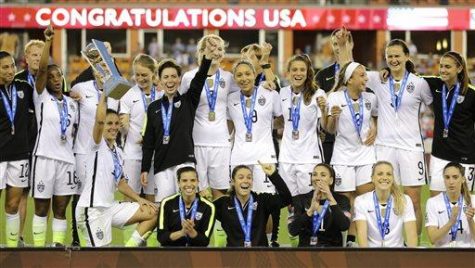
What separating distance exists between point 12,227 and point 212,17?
19398 mm

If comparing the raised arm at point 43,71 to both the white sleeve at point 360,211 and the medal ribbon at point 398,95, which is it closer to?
the white sleeve at point 360,211

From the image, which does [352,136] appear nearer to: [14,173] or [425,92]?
[425,92]

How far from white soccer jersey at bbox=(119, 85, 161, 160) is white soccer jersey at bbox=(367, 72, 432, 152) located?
6.30 feet

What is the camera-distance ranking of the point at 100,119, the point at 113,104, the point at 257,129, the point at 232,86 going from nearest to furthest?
the point at 100,119
the point at 257,129
the point at 232,86
the point at 113,104

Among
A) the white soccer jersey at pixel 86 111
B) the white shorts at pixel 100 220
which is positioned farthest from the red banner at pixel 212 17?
the white shorts at pixel 100 220

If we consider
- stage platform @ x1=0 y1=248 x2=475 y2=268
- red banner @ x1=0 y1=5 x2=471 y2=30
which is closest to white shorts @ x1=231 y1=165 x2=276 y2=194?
stage platform @ x1=0 y1=248 x2=475 y2=268

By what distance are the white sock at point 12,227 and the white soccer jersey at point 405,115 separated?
3039 millimetres

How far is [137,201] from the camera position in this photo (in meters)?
9.16

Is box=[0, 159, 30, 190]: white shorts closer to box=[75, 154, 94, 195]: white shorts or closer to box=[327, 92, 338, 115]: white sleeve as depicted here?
box=[75, 154, 94, 195]: white shorts

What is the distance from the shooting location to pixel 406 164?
9.44 metres

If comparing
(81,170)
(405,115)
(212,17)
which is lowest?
(81,170)

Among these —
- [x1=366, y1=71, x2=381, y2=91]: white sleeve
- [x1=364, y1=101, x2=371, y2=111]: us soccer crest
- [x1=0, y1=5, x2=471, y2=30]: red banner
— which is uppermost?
[x1=0, y1=5, x2=471, y2=30]: red banner

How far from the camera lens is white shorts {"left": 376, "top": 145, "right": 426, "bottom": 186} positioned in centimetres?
944

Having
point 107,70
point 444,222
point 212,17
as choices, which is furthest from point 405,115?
point 212,17
